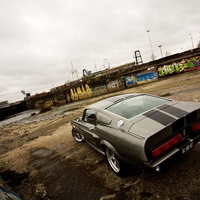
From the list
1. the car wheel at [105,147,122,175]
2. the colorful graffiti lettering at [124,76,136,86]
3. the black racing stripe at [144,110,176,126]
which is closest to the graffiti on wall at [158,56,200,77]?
the colorful graffiti lettering at [124,76,136,86]

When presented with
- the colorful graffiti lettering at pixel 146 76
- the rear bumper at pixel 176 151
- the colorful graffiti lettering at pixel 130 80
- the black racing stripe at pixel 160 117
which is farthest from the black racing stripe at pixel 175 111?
the colorful graffiti lettering at pixel 130 80

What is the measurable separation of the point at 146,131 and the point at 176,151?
22.6 inches

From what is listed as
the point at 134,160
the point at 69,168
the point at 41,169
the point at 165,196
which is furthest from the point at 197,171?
the point at 41,169

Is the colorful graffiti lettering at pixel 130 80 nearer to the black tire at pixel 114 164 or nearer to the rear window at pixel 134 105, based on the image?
the rear window at pixel 134 105

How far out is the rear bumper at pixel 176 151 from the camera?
2.19 m

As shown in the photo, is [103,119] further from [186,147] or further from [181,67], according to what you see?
[181,67]

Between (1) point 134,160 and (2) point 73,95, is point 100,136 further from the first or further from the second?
(2) point 73,95

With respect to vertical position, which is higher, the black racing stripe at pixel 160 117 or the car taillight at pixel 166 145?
the black racing stripe at pixel 160 117

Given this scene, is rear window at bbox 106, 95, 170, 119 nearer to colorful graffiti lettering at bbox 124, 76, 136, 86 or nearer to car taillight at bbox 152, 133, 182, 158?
car taillight at bbox 152, 133, 182, 158

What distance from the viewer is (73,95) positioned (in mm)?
27422

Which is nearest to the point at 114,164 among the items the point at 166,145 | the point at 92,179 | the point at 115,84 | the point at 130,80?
the point at 92,179

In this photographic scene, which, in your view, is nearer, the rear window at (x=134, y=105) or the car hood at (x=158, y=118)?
the car hood at (x=158, y=118)

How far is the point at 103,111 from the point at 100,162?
1.39 m

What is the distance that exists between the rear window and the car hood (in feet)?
0.76
